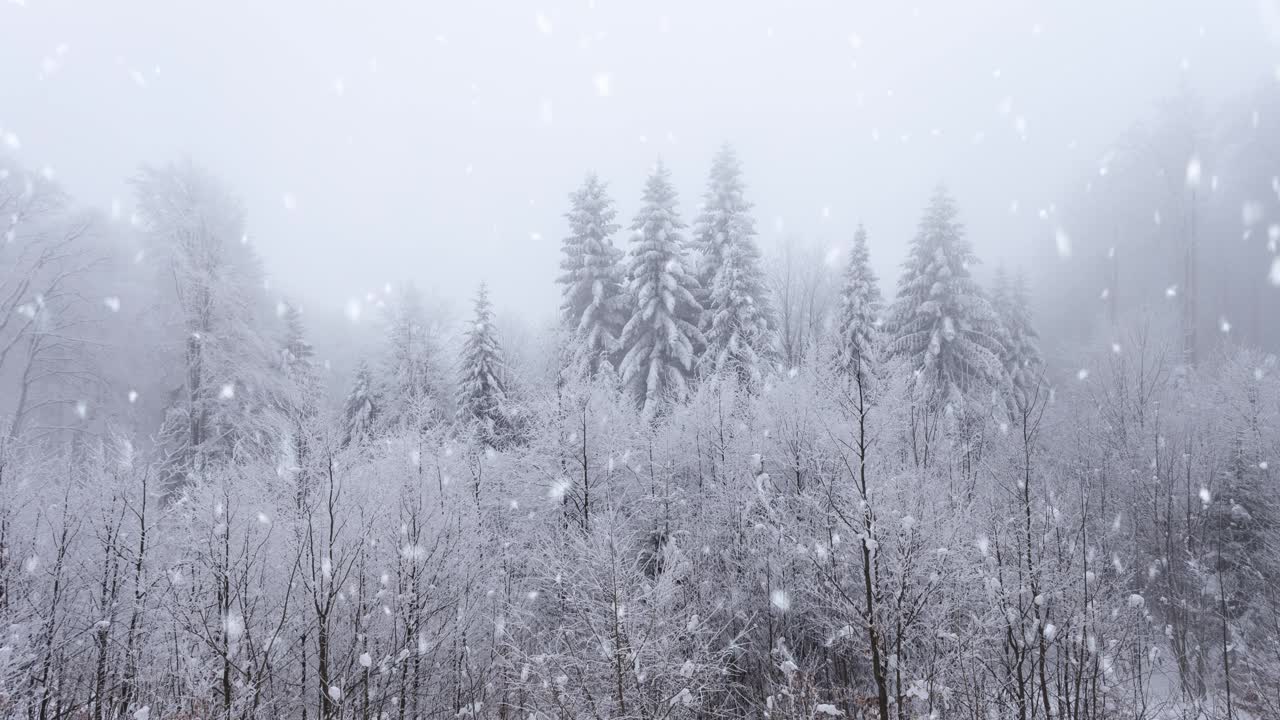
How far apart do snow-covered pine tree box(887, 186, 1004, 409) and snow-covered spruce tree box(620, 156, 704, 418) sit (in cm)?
782

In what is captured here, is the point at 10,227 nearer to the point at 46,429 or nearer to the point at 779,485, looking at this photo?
the point at 46,429

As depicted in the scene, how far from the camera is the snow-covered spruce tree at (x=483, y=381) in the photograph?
2400cm

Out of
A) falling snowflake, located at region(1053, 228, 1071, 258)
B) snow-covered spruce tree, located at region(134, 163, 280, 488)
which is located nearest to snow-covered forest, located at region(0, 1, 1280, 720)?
snow-covered spruce tree, located at region(134, 163, 280, 488)

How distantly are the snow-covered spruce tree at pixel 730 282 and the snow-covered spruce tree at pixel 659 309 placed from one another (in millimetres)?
846

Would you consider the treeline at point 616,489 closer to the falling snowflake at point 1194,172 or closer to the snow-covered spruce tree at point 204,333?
the snow-covered spruce tree at point 204,333

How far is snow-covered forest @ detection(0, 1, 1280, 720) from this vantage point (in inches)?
408

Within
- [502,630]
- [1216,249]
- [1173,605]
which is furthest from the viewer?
[1216,249]

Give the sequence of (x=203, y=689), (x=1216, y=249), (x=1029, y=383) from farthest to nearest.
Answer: (x=1216, y=249) → (x=1029, y=383) → (x=203, y=689)

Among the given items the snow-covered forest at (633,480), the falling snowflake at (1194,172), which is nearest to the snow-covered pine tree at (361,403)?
the snow-covered forest at (633,480)

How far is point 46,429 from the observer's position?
18203 millimetres

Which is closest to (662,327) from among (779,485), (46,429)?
(779,485)

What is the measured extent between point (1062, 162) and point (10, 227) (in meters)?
65.3

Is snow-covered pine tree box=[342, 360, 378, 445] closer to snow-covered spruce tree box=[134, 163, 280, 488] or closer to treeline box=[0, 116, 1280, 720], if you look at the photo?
treeline box=[0, 116, 1280, 720]

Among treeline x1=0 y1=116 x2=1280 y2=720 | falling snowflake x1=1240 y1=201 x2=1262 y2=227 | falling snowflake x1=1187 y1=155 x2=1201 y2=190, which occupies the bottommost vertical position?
treeline x1=0 y1=116 x2=1280 y2=720
